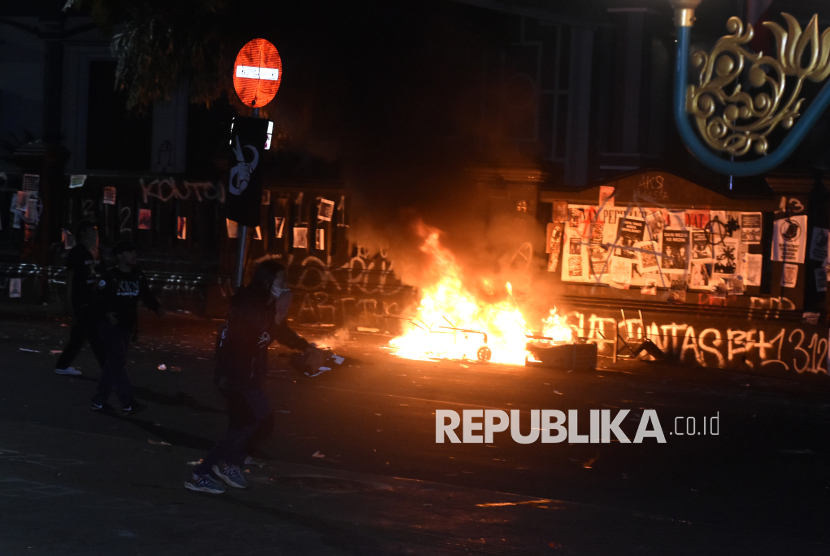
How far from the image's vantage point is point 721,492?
6.45 metres

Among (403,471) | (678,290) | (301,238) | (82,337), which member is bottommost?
(403,471)

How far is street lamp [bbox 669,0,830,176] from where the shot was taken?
441 cm

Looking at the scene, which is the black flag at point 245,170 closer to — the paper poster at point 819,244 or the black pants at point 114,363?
the black pants at point 114,363

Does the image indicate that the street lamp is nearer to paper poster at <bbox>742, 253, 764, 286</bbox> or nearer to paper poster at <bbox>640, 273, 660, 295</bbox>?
paper poster at <bbox>742, 253, 764, 286</bbox>

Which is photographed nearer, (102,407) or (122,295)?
(122,295)

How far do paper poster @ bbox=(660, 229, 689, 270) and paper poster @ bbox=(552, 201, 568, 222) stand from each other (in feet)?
4.71

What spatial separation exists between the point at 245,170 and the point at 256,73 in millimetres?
1487

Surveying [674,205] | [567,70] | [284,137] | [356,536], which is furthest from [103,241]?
[356,536]

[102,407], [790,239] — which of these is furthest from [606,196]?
[102,407]

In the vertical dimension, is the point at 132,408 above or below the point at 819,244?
below

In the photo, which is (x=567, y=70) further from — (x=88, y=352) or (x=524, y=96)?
(x=88, y=352)

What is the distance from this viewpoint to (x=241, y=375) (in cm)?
585

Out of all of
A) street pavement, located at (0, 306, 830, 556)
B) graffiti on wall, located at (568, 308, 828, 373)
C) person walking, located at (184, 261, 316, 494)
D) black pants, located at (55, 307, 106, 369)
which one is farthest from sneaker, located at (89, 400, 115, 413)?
graffiti on wall, located at (568, 308, 828, 373)

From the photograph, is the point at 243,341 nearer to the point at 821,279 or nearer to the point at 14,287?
the point at 821,279
